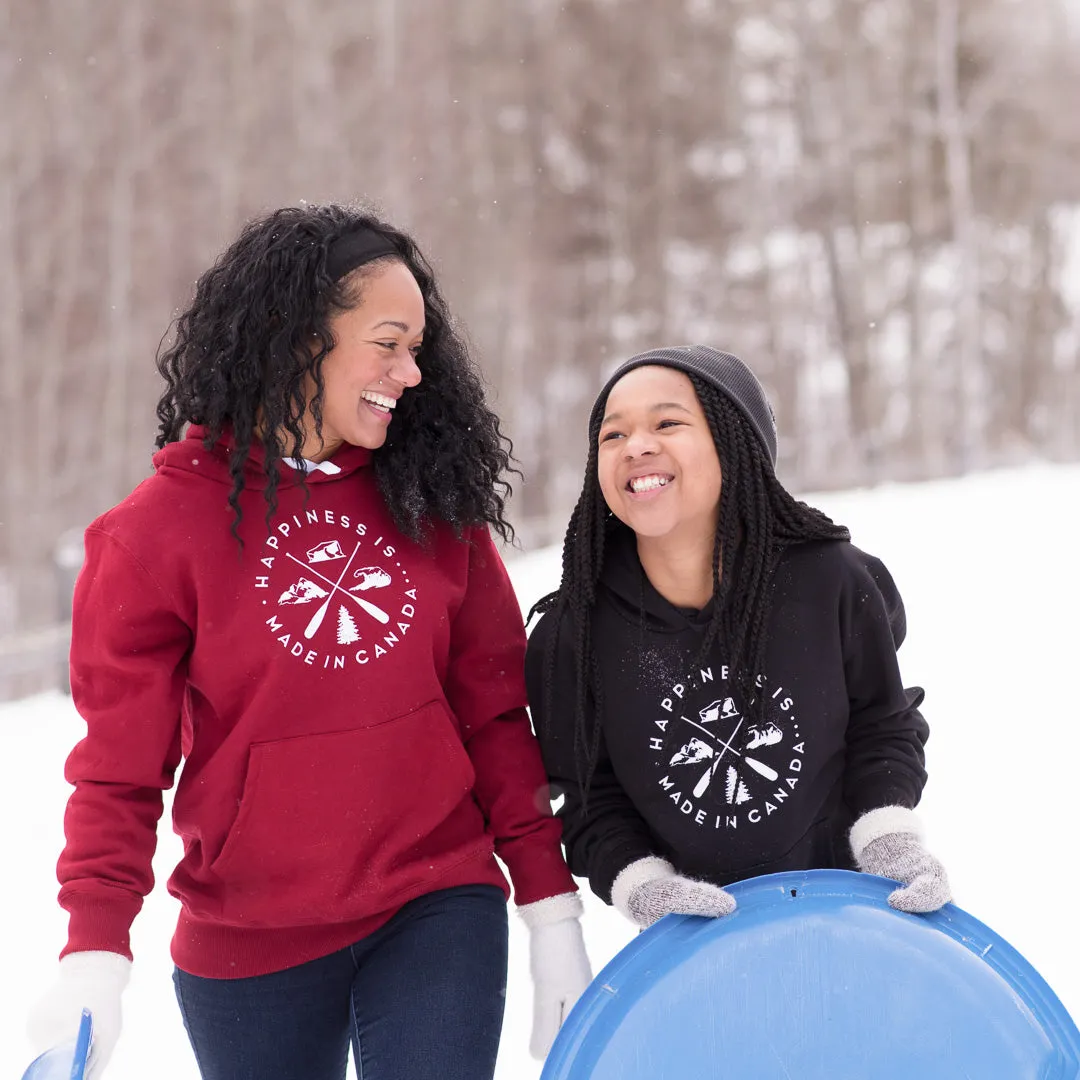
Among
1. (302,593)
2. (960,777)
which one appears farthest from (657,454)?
(960,777)

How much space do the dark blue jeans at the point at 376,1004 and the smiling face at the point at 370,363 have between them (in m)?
0.72

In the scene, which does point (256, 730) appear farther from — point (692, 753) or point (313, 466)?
point (692, 753)

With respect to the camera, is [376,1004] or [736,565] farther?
[736,565]

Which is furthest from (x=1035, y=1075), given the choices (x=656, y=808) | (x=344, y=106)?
(x=344, y=106)

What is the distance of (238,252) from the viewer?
1985mm

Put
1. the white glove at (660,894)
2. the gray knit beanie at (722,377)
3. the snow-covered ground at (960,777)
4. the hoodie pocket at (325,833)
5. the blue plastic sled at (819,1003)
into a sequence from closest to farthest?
the blue plastic sled at (819,1003) < the white glove at (660,894) < the hoodie pocket at (325,833) < the gray knit beanie at (722,377) < the snow-covered ground at (960,777)

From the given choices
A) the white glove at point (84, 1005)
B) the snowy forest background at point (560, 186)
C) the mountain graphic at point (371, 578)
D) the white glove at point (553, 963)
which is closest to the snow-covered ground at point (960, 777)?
the white glove at point (553, 963)

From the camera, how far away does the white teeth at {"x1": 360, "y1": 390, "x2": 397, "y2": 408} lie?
6.31 ft

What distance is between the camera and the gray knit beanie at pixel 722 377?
1.87 m

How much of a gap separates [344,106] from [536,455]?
489 centimetres

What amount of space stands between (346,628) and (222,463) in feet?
1.11

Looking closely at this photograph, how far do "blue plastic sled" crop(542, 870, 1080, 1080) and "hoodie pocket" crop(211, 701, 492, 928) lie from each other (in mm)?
353

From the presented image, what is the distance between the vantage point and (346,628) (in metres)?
1.81

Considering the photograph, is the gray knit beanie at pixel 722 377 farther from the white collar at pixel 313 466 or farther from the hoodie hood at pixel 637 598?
the white collar at pixel 313 466
